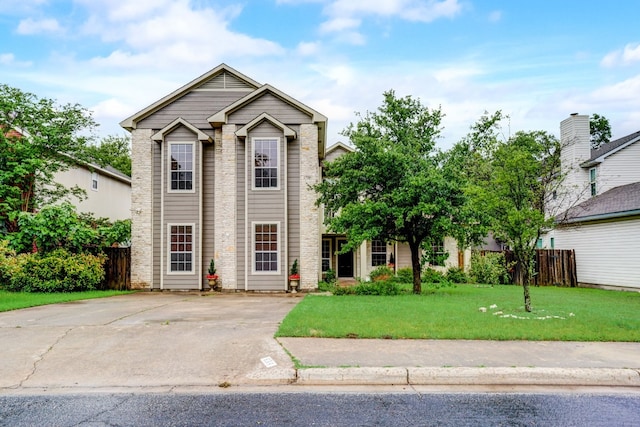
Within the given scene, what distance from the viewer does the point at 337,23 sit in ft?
48.6

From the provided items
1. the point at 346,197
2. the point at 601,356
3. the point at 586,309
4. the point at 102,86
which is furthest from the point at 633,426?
the point at 102,86

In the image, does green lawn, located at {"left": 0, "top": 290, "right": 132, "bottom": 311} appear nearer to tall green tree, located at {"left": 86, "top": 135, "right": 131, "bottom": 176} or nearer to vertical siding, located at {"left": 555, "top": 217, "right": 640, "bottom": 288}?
vertical siding, located at {"left": 555, "top": 217, "right": 640, "bottom": 288}

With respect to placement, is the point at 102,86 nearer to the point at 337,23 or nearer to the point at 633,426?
the point at 337,23

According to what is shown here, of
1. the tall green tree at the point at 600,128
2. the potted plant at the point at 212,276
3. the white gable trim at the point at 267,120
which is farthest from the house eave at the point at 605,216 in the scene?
the tall green tree at the point at 600,128

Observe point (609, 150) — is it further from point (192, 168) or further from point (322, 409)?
point (322, 409)

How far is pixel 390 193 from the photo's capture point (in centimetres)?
1534

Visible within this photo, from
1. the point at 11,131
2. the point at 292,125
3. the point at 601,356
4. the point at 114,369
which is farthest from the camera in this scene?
the point at 11,131

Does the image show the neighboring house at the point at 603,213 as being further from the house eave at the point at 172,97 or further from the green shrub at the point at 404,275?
the house eave at the point at 172,97

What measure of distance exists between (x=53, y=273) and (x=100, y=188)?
1146 cm

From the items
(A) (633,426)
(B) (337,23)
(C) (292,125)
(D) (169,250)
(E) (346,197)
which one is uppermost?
(B) (337,23)

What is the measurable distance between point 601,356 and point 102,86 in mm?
21573

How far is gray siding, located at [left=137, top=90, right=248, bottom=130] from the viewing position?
1858 cm

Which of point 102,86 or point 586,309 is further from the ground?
point 102,86

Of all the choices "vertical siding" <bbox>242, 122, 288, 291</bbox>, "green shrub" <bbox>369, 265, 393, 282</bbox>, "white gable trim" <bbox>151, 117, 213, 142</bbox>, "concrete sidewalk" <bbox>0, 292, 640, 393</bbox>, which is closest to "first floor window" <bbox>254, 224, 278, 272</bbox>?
"vertical siding" <bbox>242, 122, 288, 291</bbox>
